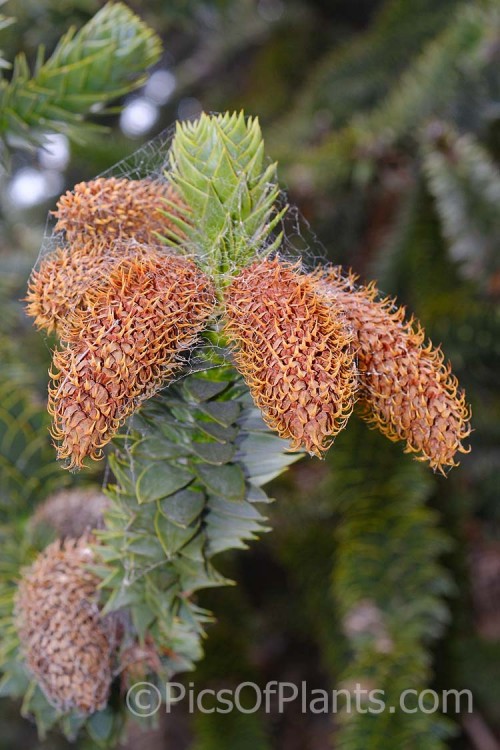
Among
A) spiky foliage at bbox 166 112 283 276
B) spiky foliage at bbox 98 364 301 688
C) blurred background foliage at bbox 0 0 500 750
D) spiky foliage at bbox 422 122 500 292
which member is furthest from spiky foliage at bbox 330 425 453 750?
spiky foliage at bbox 166 112 283 276

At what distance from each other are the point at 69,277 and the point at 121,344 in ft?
0.56

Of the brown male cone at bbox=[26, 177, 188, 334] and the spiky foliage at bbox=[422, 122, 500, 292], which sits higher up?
the brown male cone at bbox=[26, 177, 188, 334]

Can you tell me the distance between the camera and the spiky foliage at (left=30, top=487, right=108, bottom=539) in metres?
1.27

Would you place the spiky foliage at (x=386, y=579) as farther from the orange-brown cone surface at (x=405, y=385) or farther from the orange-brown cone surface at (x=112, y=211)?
the orange-brown cone surface at (x=112, y=211)

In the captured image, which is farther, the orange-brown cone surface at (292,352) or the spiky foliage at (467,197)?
the spiky foliage at (467,197)

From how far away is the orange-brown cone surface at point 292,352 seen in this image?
0.67 m

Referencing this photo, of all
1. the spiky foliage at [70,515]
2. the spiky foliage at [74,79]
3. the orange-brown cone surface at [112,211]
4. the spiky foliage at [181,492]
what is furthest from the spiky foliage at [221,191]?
the spiky foliage at [70,515]

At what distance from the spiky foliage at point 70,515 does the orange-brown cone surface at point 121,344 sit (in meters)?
0.58

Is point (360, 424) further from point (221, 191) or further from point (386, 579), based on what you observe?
point (221, 191)

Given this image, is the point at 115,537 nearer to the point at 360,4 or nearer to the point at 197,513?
the point at 197,513

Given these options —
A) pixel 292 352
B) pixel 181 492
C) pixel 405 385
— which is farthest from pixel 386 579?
pixel 292 352

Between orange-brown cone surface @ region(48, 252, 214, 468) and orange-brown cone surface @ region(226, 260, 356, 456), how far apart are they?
0.06 m

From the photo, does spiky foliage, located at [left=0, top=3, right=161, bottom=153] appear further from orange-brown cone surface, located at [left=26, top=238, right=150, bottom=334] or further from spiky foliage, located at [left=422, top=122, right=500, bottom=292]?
spiky foliage, located at [left=422, top=122, right=500, bottom=292]

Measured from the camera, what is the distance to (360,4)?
291cm
